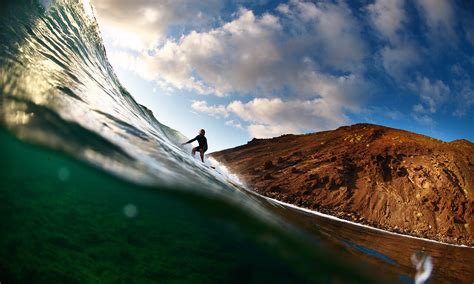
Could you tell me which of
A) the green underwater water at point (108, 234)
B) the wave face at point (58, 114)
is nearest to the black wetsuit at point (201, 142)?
the wave face at point (58, 114)

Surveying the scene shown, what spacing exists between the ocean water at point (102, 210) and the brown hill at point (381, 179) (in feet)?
84.9

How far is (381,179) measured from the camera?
33.6 m

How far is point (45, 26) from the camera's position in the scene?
655 cm

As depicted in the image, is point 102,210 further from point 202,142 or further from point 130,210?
point 202,142

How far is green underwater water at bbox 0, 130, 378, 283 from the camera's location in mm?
3350

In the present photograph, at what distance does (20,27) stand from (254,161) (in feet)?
121

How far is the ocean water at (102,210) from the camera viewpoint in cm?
339

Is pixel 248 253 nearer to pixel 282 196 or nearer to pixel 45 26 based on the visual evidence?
pixel 45 26

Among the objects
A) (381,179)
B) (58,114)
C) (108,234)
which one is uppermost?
(381,179)

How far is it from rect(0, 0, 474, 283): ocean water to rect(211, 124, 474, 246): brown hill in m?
25.9

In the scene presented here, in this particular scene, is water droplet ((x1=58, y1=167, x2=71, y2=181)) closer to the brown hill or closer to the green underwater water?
the green underwater water

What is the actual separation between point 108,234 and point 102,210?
0.32m

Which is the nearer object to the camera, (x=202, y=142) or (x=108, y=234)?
(x=108, y=234)

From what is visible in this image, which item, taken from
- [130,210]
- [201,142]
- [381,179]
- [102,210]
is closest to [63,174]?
[102,210]
